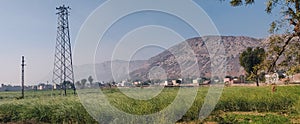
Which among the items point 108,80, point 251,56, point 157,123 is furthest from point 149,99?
point 251,56

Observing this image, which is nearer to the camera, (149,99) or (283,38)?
(283,38)

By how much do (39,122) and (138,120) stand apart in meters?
4.43

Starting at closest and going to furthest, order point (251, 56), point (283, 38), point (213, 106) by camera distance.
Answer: point (283, 38), point (213, 106), point (251, 56)

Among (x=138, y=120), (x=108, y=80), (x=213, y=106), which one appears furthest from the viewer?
(x=213, y=106)

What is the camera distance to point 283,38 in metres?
8.98

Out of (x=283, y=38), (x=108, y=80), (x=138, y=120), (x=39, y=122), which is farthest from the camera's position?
(x=39, y=122)

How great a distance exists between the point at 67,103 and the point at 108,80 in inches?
102

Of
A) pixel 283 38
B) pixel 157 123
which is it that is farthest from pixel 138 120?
pixel 283 38

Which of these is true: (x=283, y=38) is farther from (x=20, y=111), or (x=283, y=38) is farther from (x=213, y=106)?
(x=20, y=111)

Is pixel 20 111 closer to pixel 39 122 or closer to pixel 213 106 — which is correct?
pixel 39 122

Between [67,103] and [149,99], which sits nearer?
[67,103]

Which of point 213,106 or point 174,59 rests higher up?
point 174,59

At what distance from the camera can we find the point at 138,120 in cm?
1096

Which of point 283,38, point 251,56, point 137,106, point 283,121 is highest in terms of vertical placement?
point 251,56
